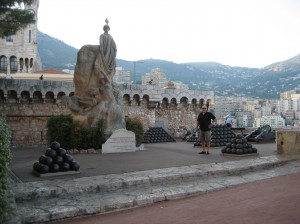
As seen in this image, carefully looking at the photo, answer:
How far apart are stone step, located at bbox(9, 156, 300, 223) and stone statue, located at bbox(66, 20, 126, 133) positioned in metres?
5.50

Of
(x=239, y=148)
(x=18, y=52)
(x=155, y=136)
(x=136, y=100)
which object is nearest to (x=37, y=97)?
(x=136, y=100)

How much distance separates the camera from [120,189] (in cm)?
614

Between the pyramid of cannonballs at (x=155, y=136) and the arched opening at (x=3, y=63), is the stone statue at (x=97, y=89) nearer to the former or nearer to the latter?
the pyramid of cannonballs at (x=155, y=136)

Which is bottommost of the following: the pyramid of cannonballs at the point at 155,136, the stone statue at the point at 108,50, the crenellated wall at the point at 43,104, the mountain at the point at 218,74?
the pyramid of cannonballs at the point at 155,136

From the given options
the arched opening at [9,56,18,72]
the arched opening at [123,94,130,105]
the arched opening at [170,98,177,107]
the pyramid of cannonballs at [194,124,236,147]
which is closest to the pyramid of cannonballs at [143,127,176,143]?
the pyramid of cannonballs at [194,124,236,147]

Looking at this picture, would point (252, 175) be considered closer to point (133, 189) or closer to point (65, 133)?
point (133, 189)

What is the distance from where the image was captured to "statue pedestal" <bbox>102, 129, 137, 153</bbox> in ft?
38.1

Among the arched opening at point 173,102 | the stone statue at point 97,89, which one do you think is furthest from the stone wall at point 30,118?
the stone statue at point 97,89

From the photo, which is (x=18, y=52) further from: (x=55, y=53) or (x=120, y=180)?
(x=55, y=53)

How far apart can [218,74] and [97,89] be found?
457 feet

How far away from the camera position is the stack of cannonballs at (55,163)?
22.4ft

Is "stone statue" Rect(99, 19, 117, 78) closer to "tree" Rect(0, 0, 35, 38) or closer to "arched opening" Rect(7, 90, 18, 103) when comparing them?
"tree" Rect(0, 0, 35, 38)

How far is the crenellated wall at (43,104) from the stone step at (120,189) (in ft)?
41.9

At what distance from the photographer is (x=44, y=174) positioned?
→ 6758mm
